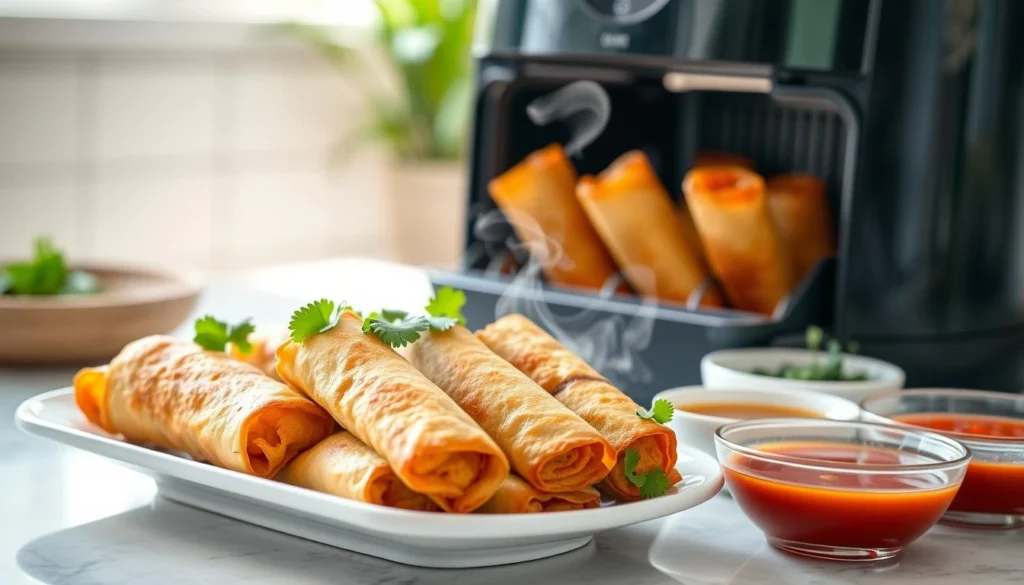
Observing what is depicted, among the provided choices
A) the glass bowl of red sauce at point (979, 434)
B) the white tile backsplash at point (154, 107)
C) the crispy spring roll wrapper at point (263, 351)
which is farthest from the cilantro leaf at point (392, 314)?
the white tile backsplash at point (154, 107)

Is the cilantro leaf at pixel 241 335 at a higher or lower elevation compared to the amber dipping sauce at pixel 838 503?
higher

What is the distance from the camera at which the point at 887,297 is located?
4.23 ft

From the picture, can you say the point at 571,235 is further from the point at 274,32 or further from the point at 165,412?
the point at 274,32

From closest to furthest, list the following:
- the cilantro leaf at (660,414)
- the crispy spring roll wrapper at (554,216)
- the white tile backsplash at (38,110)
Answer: the cilantro leaf at (660,414), the crispy spring roll wrapper at (554,216), the white tile backsplash at (38,110)

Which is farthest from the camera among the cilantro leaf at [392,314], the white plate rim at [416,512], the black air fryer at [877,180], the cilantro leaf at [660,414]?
the black air fryer at [877,180]

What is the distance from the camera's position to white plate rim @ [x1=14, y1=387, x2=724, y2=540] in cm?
79

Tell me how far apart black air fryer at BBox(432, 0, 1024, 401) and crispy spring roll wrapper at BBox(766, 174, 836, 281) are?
94mm

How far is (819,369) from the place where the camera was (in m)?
1.21

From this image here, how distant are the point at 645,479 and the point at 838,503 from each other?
0.12 meters

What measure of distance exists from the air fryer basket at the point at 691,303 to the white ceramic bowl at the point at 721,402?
0.16 metres

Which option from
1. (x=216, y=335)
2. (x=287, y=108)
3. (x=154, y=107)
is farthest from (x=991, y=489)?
(x=287, y=108)

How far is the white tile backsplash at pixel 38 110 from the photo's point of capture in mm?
2982

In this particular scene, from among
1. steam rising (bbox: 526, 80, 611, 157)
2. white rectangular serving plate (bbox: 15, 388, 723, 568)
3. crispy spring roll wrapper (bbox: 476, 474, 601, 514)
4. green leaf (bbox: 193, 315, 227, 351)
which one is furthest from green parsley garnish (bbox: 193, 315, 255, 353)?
steam rising (bbox: 526, 80, 611, 157)

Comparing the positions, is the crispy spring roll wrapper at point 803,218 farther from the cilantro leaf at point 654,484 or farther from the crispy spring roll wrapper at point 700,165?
the cilantro leaf at point 654,484
